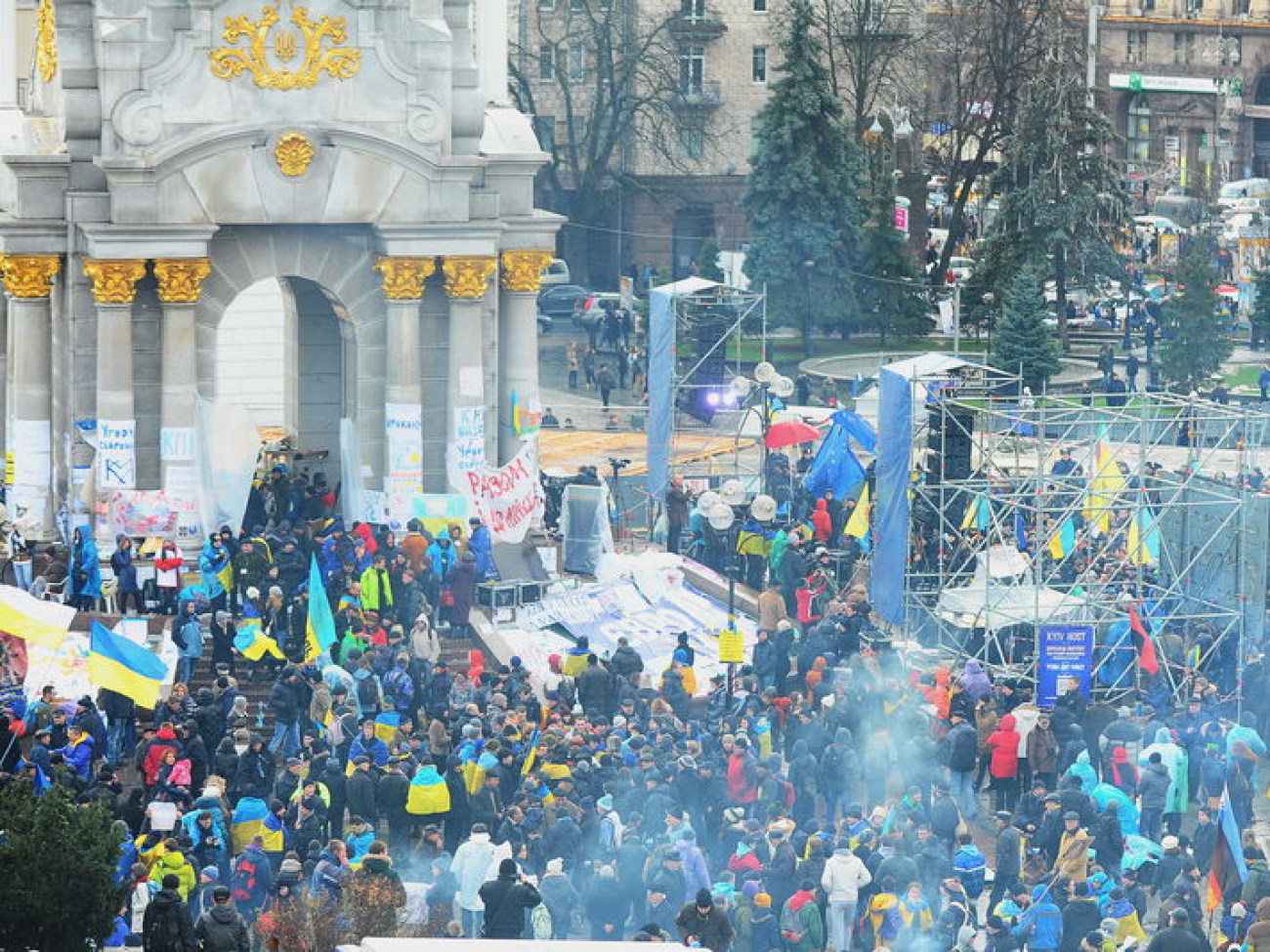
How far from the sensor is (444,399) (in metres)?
52.6

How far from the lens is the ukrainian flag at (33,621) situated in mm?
41844

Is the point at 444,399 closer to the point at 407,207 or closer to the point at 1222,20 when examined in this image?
the point at 407,207

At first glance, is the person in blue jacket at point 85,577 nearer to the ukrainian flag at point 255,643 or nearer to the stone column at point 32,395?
the ukrainian flag at point 255,643

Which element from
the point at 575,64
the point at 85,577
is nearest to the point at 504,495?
the point at 85,577

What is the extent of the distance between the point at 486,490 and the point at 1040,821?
49.6ft

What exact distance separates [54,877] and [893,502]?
63.7 feet

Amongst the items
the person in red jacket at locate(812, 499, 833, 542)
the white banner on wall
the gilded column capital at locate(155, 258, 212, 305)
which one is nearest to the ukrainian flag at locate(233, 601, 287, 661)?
the white banner on wall

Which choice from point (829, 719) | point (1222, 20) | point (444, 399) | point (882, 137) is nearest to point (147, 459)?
point (444, 399)

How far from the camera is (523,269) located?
53.2 meters

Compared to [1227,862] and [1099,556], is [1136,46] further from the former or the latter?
[1227,862]

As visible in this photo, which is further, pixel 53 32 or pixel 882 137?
pixel 882 137

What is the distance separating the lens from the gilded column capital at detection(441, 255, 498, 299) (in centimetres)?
5156

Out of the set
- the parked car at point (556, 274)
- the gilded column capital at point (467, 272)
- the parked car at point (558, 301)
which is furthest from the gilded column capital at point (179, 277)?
the parked car at point (556, 274)

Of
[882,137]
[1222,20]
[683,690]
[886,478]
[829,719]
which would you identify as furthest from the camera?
[1222,20]
